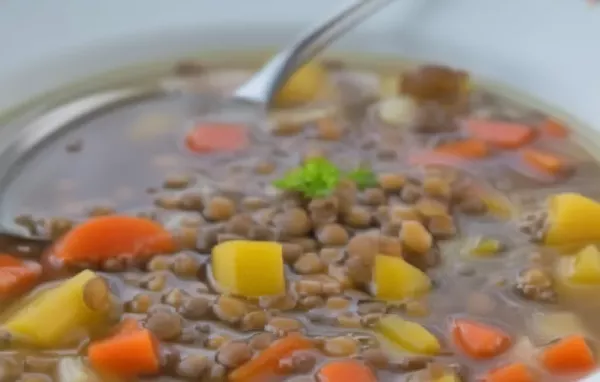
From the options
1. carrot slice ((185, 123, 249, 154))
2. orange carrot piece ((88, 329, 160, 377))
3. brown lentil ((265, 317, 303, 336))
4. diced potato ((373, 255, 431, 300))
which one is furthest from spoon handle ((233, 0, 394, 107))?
orange carrot piece ((88, 329, 160, 377))

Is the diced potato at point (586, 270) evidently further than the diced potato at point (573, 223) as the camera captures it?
No

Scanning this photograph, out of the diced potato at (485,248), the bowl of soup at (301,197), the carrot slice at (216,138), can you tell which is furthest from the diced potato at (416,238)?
the carrot slice at (216,138)

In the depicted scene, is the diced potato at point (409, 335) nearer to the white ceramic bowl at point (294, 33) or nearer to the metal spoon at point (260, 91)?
the metal spoon at point (260, 91)

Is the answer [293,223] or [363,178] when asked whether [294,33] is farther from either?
[293,223]

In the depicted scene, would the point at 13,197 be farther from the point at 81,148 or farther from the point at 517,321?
the point at 517,321

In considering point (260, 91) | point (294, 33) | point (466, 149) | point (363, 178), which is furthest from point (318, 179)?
point (294, 33)
